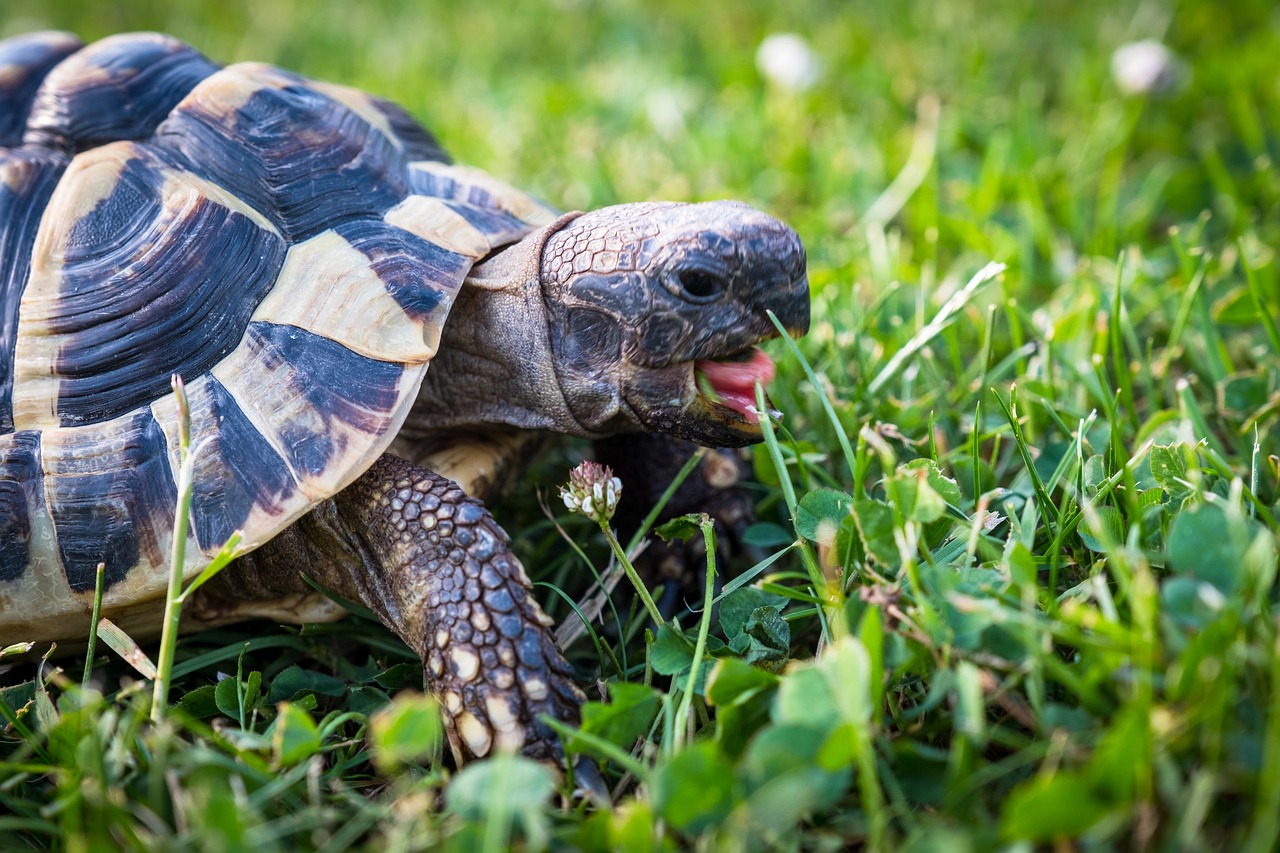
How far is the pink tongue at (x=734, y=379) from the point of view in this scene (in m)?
1.86

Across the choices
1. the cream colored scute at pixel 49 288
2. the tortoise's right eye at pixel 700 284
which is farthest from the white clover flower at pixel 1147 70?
the cream colored scute at pixel 49 288

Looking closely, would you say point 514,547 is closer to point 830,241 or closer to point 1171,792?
point 1171,792

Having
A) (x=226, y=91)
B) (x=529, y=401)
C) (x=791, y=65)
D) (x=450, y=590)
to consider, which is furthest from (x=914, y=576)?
(x=791, y=65)

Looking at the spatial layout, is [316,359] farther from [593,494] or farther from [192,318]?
[593,494]

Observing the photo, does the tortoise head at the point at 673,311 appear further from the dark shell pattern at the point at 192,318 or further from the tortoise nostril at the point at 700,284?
the dark shell pattern at the point at 192,318

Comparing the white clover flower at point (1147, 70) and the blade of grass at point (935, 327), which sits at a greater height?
the white clover flower at point (1147, 70)

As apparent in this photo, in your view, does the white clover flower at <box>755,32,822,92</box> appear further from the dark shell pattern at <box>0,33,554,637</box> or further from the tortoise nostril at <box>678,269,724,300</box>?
the tortoise nostril at <box>678,269,724,300</box>

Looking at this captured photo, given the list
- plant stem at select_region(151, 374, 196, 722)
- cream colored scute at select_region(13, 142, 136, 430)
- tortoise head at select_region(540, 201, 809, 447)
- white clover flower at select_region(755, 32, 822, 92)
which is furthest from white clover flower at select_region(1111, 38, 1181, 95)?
plant stem at select_region(151, 374, 196, 722)

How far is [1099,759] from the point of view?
1061 millimetres

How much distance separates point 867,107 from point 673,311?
281 cm

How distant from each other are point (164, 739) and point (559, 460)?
4.44ft

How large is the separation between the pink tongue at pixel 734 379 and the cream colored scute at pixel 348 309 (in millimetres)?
516

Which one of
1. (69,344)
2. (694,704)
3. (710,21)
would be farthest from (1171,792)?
(710,21)

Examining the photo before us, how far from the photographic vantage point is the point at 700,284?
1798 millimetres
